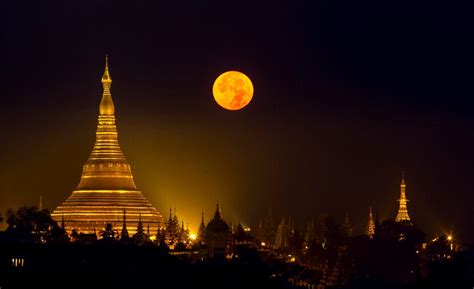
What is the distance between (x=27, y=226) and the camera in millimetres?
161750

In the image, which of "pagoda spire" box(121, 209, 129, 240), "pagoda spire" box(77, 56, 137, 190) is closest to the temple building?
"pagoda spire" box(121, 209, 129, 240)

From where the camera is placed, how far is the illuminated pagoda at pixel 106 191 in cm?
18388

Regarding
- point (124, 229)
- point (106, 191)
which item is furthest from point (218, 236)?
point (106, 191)

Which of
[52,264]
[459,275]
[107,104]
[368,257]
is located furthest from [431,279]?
[107,104]

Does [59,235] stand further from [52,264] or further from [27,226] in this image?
[52,264]

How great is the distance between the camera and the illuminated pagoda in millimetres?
183875

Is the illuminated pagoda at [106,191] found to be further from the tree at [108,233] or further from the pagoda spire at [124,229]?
the tree at [108,233]

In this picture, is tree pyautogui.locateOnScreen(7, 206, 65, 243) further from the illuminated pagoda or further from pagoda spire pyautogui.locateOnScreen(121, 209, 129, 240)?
the illuminated pagoda

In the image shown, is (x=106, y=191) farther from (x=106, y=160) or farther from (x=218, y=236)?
→ (x=218, y=236)

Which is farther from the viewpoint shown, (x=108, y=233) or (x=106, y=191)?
(x=106, y=191)

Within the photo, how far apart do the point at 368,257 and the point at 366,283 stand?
31.9 metres

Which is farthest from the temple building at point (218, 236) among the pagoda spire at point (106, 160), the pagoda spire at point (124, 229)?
the pagoda spire at point (106, 160)

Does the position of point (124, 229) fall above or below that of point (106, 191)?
below

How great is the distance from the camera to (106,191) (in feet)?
610
